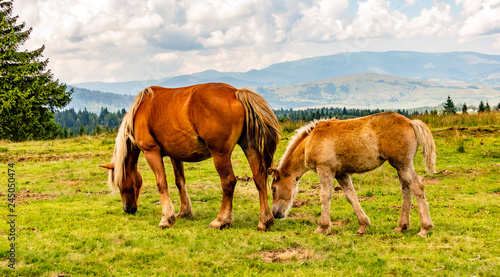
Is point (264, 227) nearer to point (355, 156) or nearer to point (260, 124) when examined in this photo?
point (260, 124)


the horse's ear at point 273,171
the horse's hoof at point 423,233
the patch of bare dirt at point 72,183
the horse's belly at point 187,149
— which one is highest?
the horse's belly at point 187,149

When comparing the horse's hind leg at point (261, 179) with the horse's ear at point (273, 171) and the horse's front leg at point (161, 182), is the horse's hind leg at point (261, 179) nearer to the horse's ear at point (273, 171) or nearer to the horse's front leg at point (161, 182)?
the horse's ear at point (273, 171)

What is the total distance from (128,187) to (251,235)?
3410 mm

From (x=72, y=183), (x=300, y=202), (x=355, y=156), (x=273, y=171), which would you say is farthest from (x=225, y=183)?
(x=72, y=183)

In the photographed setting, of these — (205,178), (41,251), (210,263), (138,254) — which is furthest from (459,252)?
(205,178)

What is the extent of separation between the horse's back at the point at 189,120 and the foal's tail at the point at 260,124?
150 millimetres

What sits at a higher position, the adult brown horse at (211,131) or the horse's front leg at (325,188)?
the adult brown horse at (211,131)

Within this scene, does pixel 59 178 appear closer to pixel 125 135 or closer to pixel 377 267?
pixel 125 135

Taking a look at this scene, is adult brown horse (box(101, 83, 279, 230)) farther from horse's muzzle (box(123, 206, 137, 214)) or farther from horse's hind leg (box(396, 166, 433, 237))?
horse's hind leg (box(396, 166, 433, 237))

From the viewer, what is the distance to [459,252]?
557 centimetres

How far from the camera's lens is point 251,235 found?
6863 mm

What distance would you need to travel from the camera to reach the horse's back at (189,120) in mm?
7266

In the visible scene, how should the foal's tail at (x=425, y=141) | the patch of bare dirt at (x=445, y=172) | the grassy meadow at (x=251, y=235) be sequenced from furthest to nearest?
the patch of bare dirt at (x=445, y=172), the foal's tail at (x=425, y=141), the grassy meadow at (x=251, y=235)

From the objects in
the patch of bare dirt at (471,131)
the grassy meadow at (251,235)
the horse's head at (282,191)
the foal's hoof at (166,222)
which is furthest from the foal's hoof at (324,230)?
the patch of bare dirt at (471,131)
